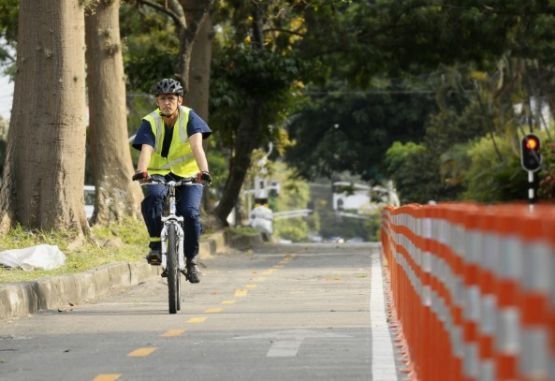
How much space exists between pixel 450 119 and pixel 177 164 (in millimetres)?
49785

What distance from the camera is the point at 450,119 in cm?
6181

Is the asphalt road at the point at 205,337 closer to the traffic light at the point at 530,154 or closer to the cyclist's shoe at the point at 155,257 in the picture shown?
the cyclist's shoe at the point at 155,257

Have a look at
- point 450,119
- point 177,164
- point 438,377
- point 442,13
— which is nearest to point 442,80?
point 450,119

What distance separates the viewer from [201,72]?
30562mm

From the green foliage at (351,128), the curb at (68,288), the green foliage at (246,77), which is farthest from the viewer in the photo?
the green foliage at (351,128)

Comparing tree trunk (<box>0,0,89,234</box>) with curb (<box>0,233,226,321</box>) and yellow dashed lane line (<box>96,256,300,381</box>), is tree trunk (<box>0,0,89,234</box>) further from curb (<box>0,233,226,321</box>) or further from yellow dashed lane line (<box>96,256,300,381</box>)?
yellow dashed lane line (<box>96,256,300,381</box>)

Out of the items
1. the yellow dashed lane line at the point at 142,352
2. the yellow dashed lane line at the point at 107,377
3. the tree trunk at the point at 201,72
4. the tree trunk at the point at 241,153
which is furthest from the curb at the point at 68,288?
the tree trunk at the point at 241,153

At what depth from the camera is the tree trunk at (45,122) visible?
721 inches

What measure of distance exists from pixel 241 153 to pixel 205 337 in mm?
26316

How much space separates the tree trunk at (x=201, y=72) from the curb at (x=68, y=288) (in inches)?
440

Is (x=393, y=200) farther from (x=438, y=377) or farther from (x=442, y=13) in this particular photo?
(x=438, y=377)

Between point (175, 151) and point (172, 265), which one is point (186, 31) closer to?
point (175, 151)

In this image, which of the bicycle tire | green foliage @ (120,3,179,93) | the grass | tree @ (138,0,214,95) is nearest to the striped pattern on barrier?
the bicycle tire

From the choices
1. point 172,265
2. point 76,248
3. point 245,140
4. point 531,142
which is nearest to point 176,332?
point 172,265
